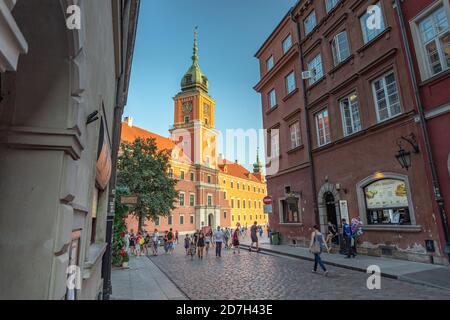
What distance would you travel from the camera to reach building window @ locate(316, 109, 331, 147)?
16.5 metres

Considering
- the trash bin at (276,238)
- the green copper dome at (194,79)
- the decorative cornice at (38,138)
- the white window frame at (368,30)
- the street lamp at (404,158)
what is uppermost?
the green copper dome at (194,79)

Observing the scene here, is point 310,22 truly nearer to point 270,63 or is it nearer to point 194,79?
point 270,63

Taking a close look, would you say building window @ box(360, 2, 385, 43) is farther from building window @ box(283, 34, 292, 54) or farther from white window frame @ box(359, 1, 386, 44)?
building window @ box(283, 34, 292, 54)

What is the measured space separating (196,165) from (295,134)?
132ft

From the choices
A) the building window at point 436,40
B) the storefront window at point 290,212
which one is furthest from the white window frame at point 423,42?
the storefront window at point 290,212

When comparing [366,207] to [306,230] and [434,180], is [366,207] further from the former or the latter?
[306,230]

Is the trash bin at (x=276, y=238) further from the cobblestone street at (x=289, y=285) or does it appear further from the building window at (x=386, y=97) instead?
the building window at (x=386, y=97)

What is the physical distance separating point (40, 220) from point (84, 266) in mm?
1764

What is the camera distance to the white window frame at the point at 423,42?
10328 mm

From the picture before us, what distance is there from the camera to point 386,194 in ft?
40.8

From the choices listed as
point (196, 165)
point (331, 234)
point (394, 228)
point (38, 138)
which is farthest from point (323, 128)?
point (196, 165)

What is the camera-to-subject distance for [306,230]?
1786 centimetres

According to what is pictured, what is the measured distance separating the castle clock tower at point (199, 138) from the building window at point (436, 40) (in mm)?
48856
